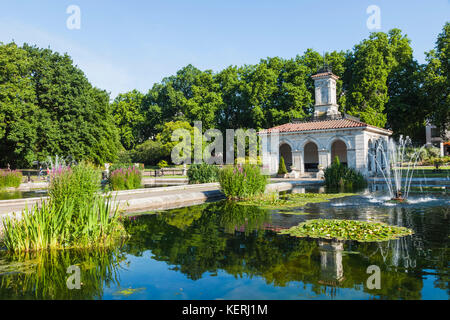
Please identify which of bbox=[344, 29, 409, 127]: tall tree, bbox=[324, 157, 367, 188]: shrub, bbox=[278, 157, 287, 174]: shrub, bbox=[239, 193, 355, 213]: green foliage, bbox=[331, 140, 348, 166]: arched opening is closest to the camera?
bbox=[239, 193, 355, 213]: green foliage

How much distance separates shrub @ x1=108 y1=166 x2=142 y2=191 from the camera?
16.8 m

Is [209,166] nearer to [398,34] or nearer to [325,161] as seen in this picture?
[325,161]

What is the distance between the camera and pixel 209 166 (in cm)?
2139

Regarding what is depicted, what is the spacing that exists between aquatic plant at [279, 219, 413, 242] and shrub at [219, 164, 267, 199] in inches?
239

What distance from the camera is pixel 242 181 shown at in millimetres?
13984

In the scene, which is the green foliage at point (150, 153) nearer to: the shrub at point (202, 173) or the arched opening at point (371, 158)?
the shrub at point (202, 173)

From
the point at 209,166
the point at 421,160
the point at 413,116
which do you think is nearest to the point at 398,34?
the point at 413,116

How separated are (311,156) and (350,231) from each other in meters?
30.0

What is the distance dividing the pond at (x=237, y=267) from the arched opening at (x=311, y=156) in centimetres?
2779

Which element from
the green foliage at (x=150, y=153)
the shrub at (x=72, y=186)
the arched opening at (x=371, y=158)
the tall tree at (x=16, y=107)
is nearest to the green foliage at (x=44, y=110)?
the tall tree at (x=16, y=107)

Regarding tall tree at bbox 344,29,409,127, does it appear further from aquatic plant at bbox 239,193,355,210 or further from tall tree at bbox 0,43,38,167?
tall tree at bbox 0,43,38,167

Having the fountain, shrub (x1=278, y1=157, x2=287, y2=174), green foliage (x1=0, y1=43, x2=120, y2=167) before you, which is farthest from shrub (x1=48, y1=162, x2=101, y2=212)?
green foliage (x1=0, y1=43, x2=120, y2=167)

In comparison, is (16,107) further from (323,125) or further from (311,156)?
(311,156)
